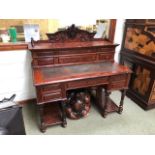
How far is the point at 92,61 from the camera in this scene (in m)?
2.10

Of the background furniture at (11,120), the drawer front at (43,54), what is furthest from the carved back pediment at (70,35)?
the background furniture at (11,120)

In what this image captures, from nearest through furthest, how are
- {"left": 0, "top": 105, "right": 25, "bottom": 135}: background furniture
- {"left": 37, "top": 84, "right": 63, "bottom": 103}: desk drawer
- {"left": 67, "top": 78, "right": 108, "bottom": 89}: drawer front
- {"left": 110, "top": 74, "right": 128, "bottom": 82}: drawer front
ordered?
{"left": 0, "top": 105, "right": 25, "bottom": 135}: background furniture, {"left": 37, "top": 84, "right": 63, "bottom": 103}: desk drawer, {"left": 67, "top": 78, "right": 108, "bottom": 89}: drawer front, {"left": 110, "top": 74, "right": 128, "bottom": 82}: drawer front

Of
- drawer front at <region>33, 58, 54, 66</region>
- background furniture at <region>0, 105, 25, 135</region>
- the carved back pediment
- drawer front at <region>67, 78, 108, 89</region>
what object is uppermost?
the carved back pediment

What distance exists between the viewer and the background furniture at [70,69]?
1568 mm

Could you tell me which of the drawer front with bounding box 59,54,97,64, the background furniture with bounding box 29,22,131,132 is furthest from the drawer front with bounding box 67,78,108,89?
the drawer front with bounding box 59,54,97,64

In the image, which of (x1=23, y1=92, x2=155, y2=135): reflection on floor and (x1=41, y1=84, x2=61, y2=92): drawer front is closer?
(x1=41, y1=84, x2=61, y2=92): drawer front

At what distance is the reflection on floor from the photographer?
1799mm

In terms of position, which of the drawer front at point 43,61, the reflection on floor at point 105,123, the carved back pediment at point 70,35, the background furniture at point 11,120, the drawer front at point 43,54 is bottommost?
the reflection on floor at point 105,123

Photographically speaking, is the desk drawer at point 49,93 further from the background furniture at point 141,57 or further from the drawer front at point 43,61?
the background furniture at point 141,57

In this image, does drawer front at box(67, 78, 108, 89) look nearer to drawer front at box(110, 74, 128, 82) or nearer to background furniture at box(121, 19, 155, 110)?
drawer front at box(110, 74, 128, 82)

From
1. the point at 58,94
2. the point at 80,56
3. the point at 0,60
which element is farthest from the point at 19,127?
the point at 80,56

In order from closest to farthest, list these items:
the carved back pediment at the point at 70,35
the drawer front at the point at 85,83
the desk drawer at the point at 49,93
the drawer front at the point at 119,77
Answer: the desk drawer at the point at 49,93, the drawer front at the point at 85,83, the drawer front at the point at 119,77, the carved back pediment at the point at 70,35
